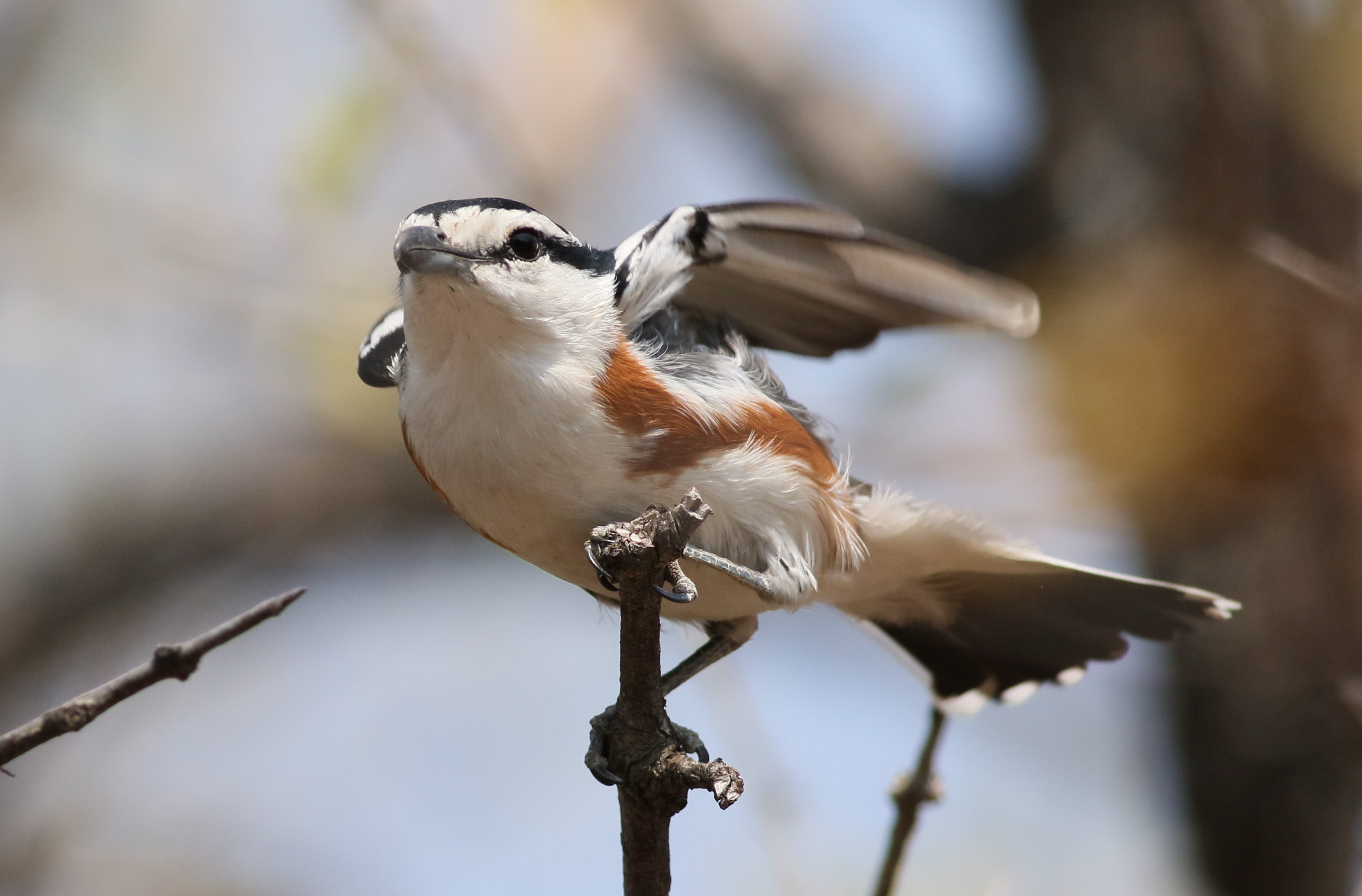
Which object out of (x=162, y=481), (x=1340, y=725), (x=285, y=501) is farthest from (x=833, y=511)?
(x=162, y=481)

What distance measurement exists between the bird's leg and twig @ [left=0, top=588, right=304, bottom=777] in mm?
1870

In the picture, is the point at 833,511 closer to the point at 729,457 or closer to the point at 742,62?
the point at 729,457

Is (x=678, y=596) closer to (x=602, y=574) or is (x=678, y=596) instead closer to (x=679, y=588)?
(x=679, y=588)

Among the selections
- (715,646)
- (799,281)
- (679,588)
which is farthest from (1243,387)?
(679,588)

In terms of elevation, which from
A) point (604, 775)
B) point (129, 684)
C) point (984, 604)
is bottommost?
point (129, 684)

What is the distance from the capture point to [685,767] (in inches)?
96.9

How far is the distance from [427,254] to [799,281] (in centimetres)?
112

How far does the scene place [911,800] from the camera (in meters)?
2.98

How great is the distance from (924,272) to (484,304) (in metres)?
1.19

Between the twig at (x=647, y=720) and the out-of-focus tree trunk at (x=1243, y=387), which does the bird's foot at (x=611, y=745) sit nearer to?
the twig at (x=647, y=720)

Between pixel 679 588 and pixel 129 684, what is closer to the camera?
pixel 129 684

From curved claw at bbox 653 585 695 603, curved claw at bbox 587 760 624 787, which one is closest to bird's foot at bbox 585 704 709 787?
curved claw at bbox 587 760 624 787

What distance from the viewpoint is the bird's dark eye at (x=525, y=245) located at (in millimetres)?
2867

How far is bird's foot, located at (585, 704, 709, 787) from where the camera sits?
2.56 meters
